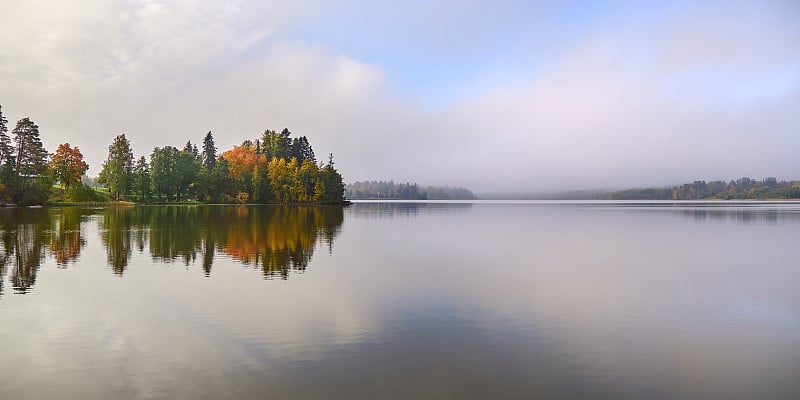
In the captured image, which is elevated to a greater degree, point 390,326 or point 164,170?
point 164,170

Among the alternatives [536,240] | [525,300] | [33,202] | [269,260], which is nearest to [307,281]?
[269,260]

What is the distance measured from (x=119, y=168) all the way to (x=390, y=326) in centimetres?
12533

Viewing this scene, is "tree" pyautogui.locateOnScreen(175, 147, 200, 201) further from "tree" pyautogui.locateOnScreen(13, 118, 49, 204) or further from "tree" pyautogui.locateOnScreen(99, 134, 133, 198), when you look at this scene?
"tree" pyautogui.locateOnScreen(13, 118, 49, 204)

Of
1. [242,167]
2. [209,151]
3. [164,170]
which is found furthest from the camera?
[209,151]

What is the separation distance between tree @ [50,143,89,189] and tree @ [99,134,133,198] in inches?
260

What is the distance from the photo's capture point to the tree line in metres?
96.6

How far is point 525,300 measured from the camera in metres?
19.0

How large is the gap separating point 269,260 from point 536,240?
27.8m

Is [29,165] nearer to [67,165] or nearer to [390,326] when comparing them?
[67,165]

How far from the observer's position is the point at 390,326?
1491 cm

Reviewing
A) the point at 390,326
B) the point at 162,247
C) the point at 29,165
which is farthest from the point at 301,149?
the point at 390,326

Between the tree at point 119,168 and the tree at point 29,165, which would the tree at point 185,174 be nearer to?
the tree at point 119,168

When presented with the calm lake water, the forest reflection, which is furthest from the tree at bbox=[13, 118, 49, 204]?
the calm lake water

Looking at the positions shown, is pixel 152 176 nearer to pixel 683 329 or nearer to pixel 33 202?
pixel 33 202
